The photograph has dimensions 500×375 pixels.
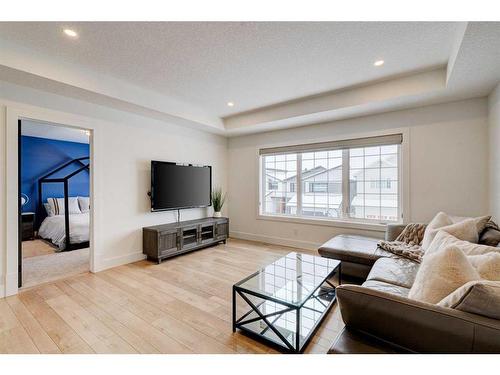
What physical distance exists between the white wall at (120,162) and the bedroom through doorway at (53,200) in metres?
0.58

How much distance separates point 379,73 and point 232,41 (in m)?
1.88

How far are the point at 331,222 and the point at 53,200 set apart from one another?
20.9 feet

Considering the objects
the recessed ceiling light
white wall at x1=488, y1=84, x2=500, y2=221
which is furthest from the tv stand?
white wall at x1=488, y1=84, x2=500, y2=221

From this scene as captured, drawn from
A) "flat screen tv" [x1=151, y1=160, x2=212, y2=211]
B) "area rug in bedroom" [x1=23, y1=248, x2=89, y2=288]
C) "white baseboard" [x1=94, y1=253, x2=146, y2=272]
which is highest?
"flat screen tv" [x1=151, y1=160, x2=212, y2=211]

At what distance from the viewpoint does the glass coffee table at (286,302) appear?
172cm

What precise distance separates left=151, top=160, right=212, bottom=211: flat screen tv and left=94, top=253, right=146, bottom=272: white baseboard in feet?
2.60

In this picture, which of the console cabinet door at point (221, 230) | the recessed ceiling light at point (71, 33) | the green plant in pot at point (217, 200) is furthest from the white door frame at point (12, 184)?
the green plant in pot at point (217, 200)

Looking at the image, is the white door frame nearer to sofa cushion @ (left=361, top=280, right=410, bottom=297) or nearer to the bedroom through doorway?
the bedroom through doorway

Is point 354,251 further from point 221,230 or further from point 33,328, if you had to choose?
point 33,328

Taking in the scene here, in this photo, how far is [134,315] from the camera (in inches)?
83.6

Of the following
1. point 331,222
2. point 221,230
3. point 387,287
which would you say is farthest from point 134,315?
point 331,222

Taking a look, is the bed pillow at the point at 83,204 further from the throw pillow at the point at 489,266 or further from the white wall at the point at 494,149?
the white wall at the point at 494,149

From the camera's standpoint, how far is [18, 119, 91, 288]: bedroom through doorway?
380cm
